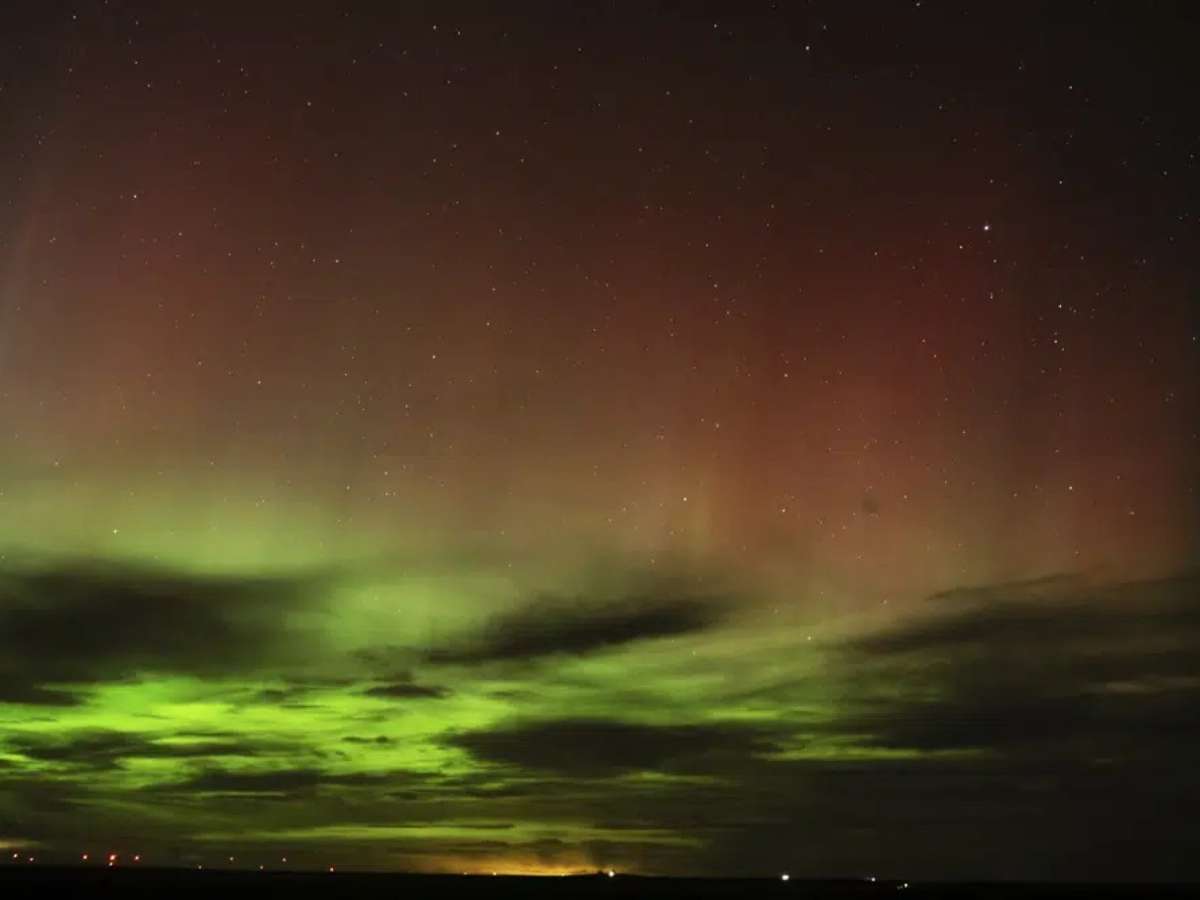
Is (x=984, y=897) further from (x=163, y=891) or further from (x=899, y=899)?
(x=163, y=891)

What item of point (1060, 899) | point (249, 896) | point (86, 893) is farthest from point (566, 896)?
point (1060, 899)

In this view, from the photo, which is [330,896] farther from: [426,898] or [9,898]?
[9,898]

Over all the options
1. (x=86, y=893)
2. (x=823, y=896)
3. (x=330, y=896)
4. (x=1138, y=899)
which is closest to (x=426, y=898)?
(x=330, y=896)

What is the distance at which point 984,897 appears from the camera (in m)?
124

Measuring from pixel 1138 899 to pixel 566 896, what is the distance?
41187 mm

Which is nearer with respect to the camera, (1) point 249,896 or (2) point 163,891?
(1) point 249,896

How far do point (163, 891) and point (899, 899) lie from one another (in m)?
52.6

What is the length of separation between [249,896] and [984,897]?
66408mm

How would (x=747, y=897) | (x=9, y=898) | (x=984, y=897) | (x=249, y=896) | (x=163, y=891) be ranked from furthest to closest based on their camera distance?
1. (x=984, y=897)
2. (x=747, y=897)
3. (x=163, y=891)
4. (x=249, y=896)
5. (x=9, y=898)

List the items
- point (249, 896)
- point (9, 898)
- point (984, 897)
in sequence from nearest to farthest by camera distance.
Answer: point (9, 898)
point (249, 896)
point (984, 897)

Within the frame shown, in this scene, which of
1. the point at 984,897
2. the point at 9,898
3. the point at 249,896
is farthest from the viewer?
the point at 984,897

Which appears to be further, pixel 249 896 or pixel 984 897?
pixel 984 897

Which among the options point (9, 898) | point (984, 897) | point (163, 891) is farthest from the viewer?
point (984, 897)

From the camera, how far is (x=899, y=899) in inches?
4038
